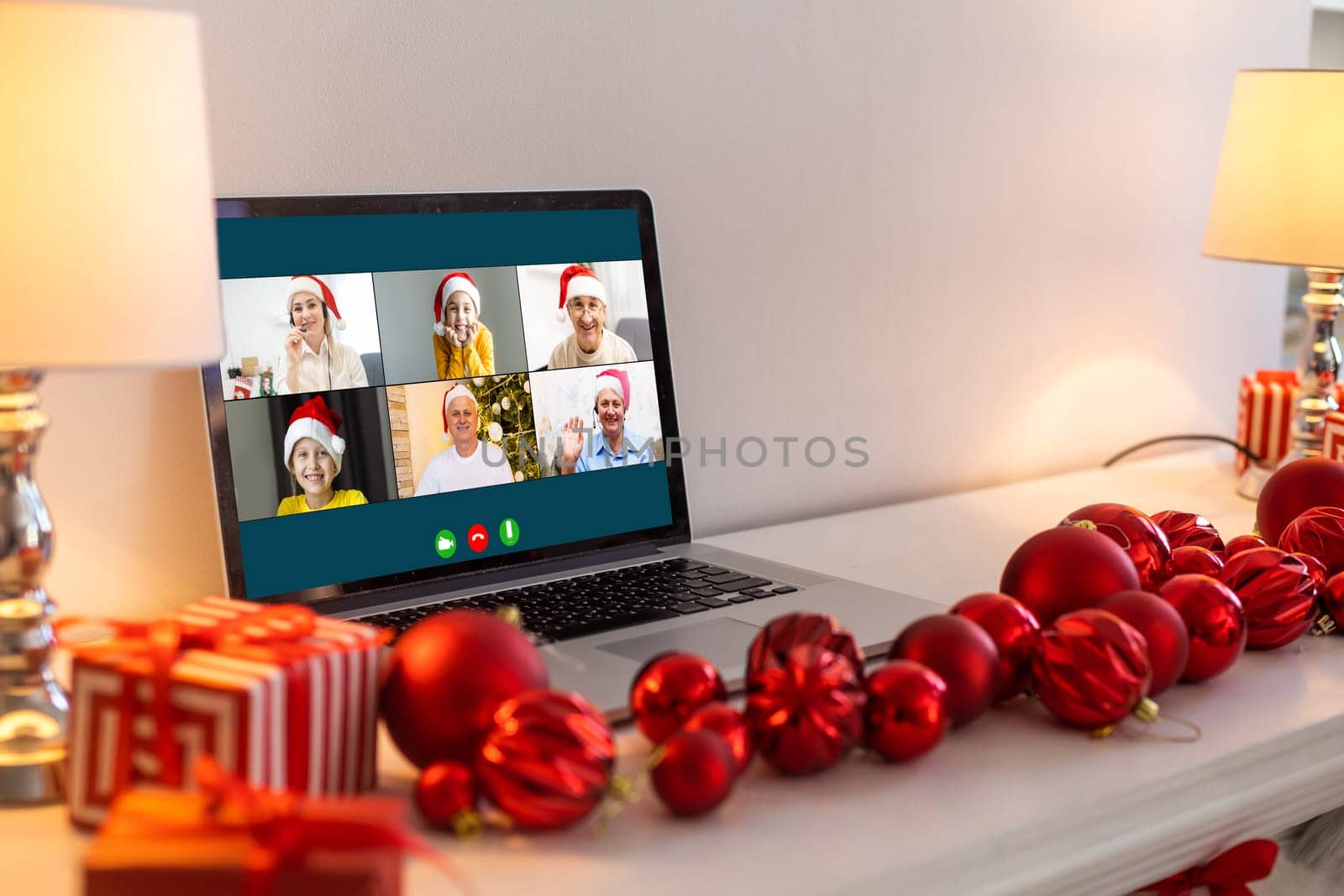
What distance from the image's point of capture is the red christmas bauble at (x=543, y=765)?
538 millimetres

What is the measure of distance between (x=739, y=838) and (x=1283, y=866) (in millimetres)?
449

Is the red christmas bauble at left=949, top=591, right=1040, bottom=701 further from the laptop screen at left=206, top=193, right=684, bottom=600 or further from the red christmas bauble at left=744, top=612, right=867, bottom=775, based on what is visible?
the laptop screen at left=206, top=193, right=684, bottom=600

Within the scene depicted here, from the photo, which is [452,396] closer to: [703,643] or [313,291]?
[313,291]

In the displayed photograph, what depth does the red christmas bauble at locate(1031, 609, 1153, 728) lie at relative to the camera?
2.15 ft

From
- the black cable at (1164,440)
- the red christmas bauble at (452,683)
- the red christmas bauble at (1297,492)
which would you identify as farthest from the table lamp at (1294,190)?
the red christmas bauble at (452,683)

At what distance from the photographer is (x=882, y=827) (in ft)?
1.88

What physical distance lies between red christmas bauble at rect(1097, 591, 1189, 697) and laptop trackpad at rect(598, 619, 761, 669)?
22cm

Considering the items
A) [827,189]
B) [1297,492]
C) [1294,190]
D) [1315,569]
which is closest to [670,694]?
[1315,569]

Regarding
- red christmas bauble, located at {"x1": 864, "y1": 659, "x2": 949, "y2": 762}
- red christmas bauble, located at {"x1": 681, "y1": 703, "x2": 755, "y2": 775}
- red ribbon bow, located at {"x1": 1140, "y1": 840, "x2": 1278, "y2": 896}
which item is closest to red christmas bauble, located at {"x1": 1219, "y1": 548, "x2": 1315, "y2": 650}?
red ribbon bow, located at {"x1": 1140, "y1": 840, "x2": 1278, "y2": 896}

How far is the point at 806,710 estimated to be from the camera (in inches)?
23.6

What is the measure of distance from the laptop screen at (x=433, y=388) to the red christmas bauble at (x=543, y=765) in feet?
1.20

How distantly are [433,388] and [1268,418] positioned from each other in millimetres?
931

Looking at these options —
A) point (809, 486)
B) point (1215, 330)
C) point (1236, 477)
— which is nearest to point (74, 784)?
point (809, 486)

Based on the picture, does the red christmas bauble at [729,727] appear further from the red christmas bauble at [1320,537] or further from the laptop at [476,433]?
the red christmas bauble at [1320,537]
